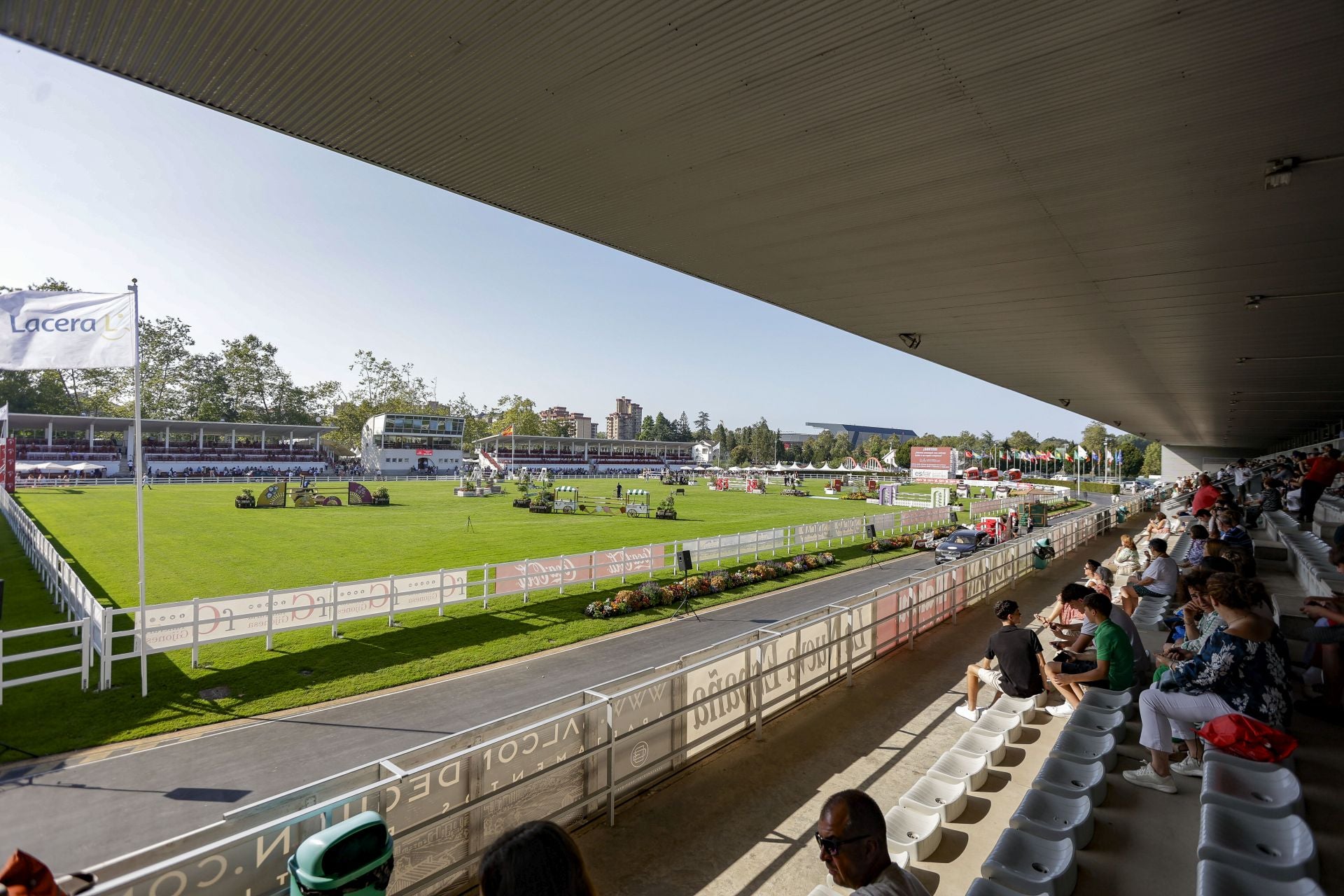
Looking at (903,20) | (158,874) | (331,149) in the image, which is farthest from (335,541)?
(903,20)

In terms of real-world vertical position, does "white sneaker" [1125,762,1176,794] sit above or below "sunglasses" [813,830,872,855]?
below

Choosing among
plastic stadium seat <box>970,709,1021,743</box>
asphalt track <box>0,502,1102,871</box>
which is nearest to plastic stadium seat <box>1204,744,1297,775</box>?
plastic stadium seat <box>970,709,1021,743</box>

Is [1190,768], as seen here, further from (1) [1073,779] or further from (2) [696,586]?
(2) [696,586]

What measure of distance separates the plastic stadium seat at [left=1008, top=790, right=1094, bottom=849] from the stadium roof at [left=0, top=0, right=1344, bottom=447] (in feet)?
15.8

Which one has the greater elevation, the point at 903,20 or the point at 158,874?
the point at 903,20

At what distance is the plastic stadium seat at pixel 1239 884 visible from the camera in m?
2.54

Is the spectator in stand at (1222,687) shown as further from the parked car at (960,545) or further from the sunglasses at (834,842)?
the parked car at (960,545)

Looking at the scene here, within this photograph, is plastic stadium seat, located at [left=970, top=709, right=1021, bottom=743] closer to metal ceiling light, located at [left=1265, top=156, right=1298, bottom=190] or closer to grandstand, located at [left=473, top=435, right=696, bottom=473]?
metal ceiling light, located at [left=1265, top=156, right=1298, bottom=190]

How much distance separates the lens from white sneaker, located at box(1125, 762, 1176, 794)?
413 cm

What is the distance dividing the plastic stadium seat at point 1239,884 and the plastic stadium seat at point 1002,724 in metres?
3.28

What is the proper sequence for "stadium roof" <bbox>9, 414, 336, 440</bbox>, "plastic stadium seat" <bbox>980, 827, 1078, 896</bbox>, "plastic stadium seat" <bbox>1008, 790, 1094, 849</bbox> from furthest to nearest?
"stadium roof" <bbox>9, 414, 336, 440</bbox> → "plastic stadium seat" <bbox>1008, 790, 1094, 849</bbox> → "plastic stadium seat" <bbox>980, 827, 1078, 896</bbox>

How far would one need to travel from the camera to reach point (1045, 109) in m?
4.88

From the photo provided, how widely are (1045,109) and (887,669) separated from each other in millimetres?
7167

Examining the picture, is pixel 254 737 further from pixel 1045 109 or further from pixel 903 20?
pixel 1045 109
